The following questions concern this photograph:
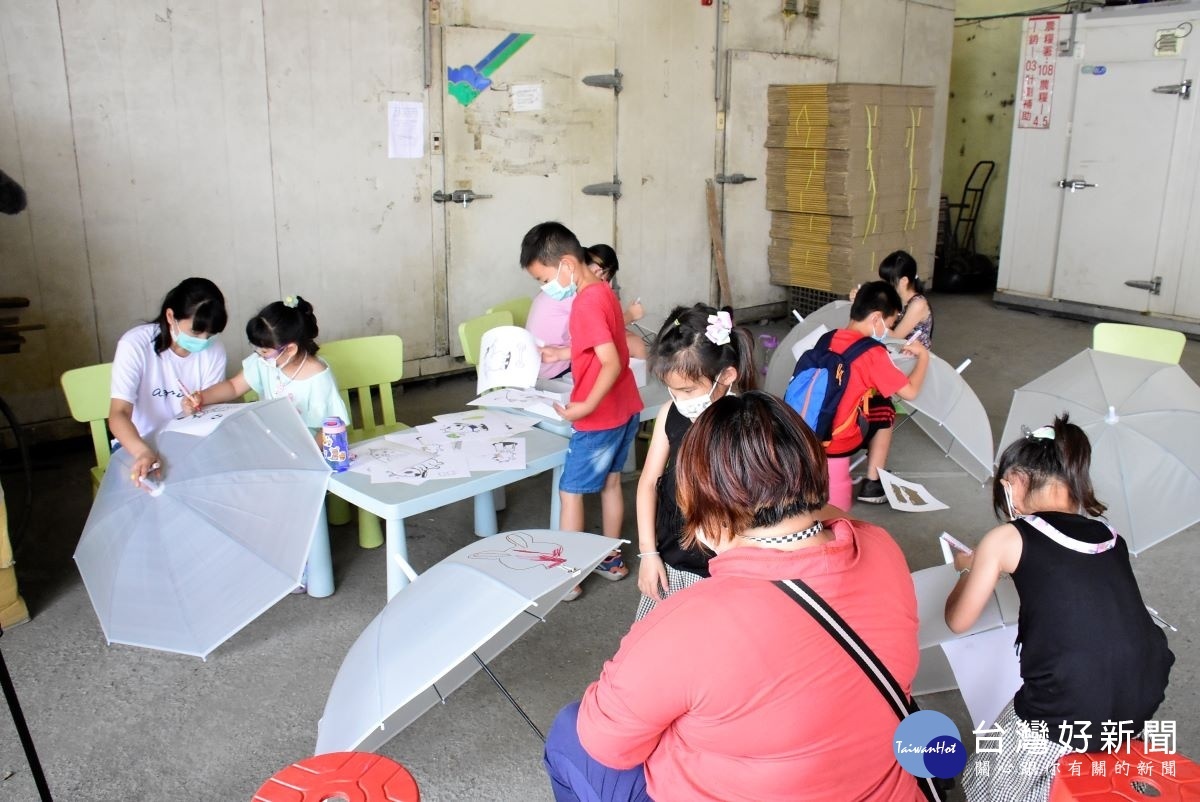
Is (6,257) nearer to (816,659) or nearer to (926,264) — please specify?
(816,659)

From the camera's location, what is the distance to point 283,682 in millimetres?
2908

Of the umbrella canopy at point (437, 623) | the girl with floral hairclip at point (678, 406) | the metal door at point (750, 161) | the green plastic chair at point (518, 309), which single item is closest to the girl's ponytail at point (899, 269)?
the green plastic chair at point (518, 309)

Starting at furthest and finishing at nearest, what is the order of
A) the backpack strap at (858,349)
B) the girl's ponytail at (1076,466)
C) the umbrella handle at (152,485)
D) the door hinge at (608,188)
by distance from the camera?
the door hinge at (608,188), the backpack strap at (858,349), the umbrella handle at (152,485), the girl's ponytail at (1076,466)

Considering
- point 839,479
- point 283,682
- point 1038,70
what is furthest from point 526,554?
point 1038,70

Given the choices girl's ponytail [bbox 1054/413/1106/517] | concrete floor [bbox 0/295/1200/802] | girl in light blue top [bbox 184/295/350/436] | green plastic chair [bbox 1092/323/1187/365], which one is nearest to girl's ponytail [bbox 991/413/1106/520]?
girl's ponytail [bbox 1054/413/1106/517]

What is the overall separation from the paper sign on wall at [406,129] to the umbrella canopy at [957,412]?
125 inches

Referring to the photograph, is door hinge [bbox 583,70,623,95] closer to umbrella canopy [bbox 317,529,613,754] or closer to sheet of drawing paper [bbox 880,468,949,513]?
sheet of drawing paper [bbox 880,468,949,513]

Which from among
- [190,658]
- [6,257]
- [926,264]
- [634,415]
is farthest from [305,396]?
[926,264]

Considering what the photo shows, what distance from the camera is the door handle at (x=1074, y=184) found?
7.99 m

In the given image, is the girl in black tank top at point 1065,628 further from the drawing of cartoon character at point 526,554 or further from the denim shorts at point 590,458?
the denim shorts at point 590,458

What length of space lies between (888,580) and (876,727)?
9.5 inches

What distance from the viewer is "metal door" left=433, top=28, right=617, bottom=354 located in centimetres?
580

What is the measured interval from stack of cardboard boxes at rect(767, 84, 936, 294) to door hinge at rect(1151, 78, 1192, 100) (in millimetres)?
1658

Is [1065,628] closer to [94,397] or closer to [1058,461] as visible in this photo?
[1058,461]
